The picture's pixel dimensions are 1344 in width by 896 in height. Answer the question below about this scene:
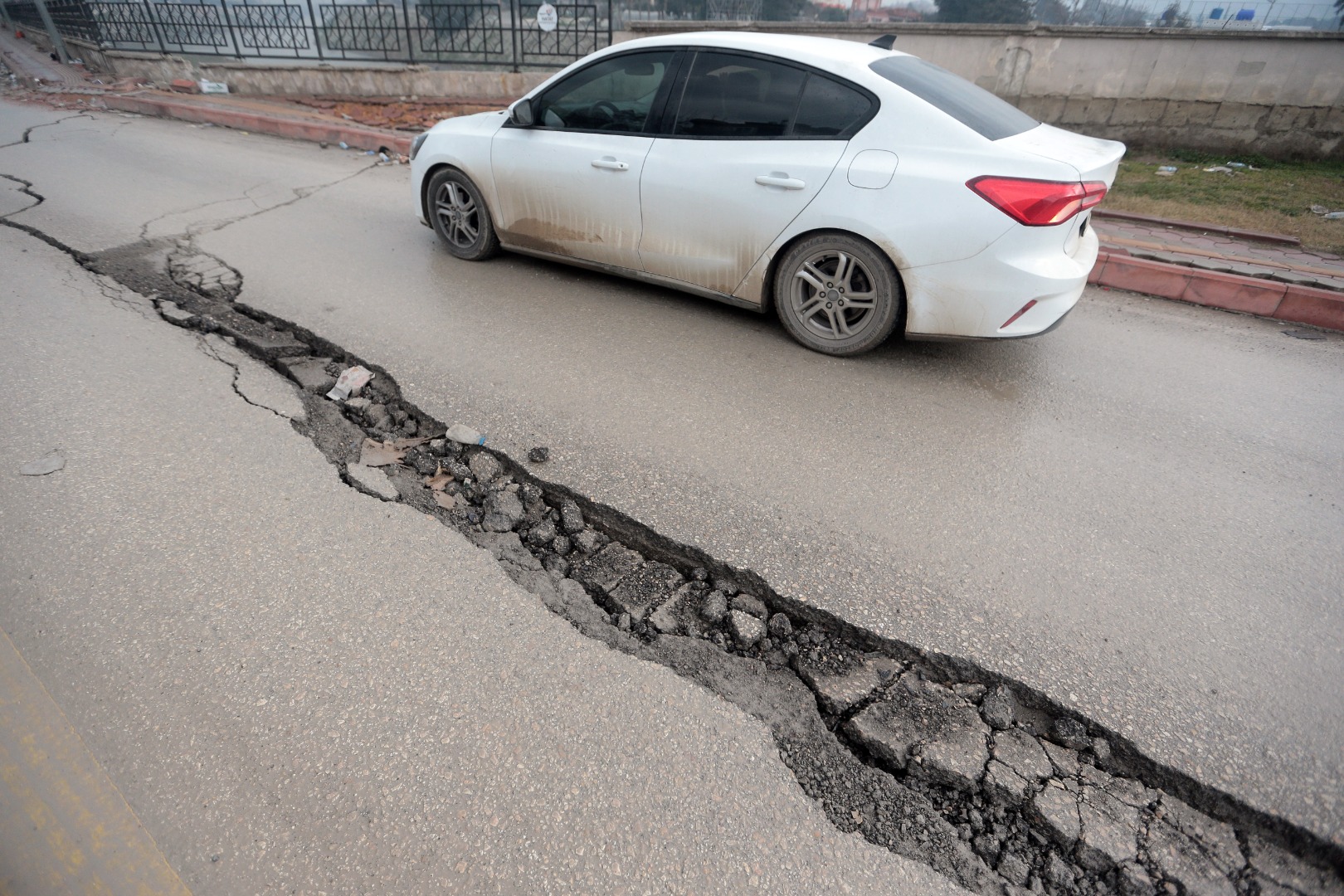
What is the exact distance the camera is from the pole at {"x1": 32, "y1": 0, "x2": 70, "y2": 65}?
1350 cm

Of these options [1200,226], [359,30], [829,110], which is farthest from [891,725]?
[359,30]

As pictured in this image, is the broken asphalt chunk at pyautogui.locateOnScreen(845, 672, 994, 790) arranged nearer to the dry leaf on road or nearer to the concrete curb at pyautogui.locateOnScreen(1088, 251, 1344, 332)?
the dry leaf on road

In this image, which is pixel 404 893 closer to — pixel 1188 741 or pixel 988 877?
pixel 988 877

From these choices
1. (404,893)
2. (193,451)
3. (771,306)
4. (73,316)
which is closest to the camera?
(404,893)

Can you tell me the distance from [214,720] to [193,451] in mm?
1560

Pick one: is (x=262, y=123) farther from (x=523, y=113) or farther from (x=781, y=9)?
(x=781, y=9)

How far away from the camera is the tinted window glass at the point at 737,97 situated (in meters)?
3.83

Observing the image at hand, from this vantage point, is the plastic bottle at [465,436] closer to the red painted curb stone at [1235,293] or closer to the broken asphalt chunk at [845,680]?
the broken asphalt chunk at [845,680]

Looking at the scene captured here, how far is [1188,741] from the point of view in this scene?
1.99 m

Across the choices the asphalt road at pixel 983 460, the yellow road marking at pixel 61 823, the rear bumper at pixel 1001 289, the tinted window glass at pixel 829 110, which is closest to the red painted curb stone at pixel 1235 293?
the asphalt road at pixel 983 460

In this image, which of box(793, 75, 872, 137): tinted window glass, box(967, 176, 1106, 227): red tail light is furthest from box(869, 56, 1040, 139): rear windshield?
box(967, 176, 1106, 227): red tail light

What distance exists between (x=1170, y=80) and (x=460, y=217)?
10.1 metres

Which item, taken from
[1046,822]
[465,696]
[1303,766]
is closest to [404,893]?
[465,696]

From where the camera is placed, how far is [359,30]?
11836mm
